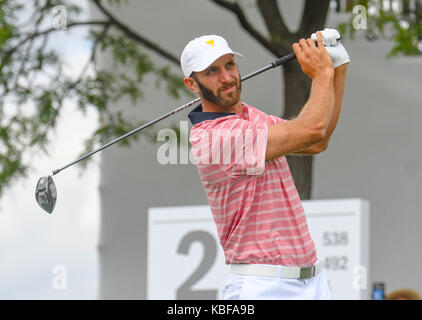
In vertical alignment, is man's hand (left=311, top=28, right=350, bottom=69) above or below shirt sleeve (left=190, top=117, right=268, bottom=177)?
above

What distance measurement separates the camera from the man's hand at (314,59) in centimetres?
268

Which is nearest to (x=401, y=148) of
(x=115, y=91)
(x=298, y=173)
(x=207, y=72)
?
(x=298, y=173)

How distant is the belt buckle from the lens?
272cm

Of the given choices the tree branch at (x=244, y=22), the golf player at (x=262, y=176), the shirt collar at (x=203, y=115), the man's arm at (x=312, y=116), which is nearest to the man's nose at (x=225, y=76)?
the golf player at (x=262, y=176)

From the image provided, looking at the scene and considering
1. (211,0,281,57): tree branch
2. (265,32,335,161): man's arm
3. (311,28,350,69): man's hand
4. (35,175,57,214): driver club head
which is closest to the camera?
(265,32,335,161): man's arm

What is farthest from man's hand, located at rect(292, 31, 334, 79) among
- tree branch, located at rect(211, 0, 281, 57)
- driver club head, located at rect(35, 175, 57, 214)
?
tree branch, located at rect(211, 0, 281, 57)

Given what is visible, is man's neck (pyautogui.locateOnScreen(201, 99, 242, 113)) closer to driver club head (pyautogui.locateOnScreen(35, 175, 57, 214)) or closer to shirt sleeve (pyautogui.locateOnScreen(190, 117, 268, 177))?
shirt sleeve (pyautogui.locateOnScreen(190, 117, 268, 177))

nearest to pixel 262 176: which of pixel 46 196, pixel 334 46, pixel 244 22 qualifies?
pixel 334 46

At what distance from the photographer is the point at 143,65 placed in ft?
28.0

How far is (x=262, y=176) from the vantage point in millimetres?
2725

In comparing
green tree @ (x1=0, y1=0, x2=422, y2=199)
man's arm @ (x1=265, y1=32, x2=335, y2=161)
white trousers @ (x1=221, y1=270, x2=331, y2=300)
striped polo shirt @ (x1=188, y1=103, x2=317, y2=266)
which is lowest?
white trousers @ (x1=221, y1=270, x2=331, y2=300)

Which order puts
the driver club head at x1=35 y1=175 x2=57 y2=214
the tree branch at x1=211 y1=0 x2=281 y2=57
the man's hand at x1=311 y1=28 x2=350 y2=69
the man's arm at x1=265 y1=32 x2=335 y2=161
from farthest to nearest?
the tree branch at x1=211 y1=0 x2=281 y2=57 → the driver club head at x1=35 y1=175 x2=57 y2=214 → the man's hand at x1=311 y1=28 x2=350 y2=69 → the man's arm at x1=265 y1=32 x2=335 y2=161

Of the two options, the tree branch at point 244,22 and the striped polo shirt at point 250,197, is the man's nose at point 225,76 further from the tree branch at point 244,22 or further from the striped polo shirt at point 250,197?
the tree branch at point 244,22

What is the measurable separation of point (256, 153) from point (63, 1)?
239 inches
